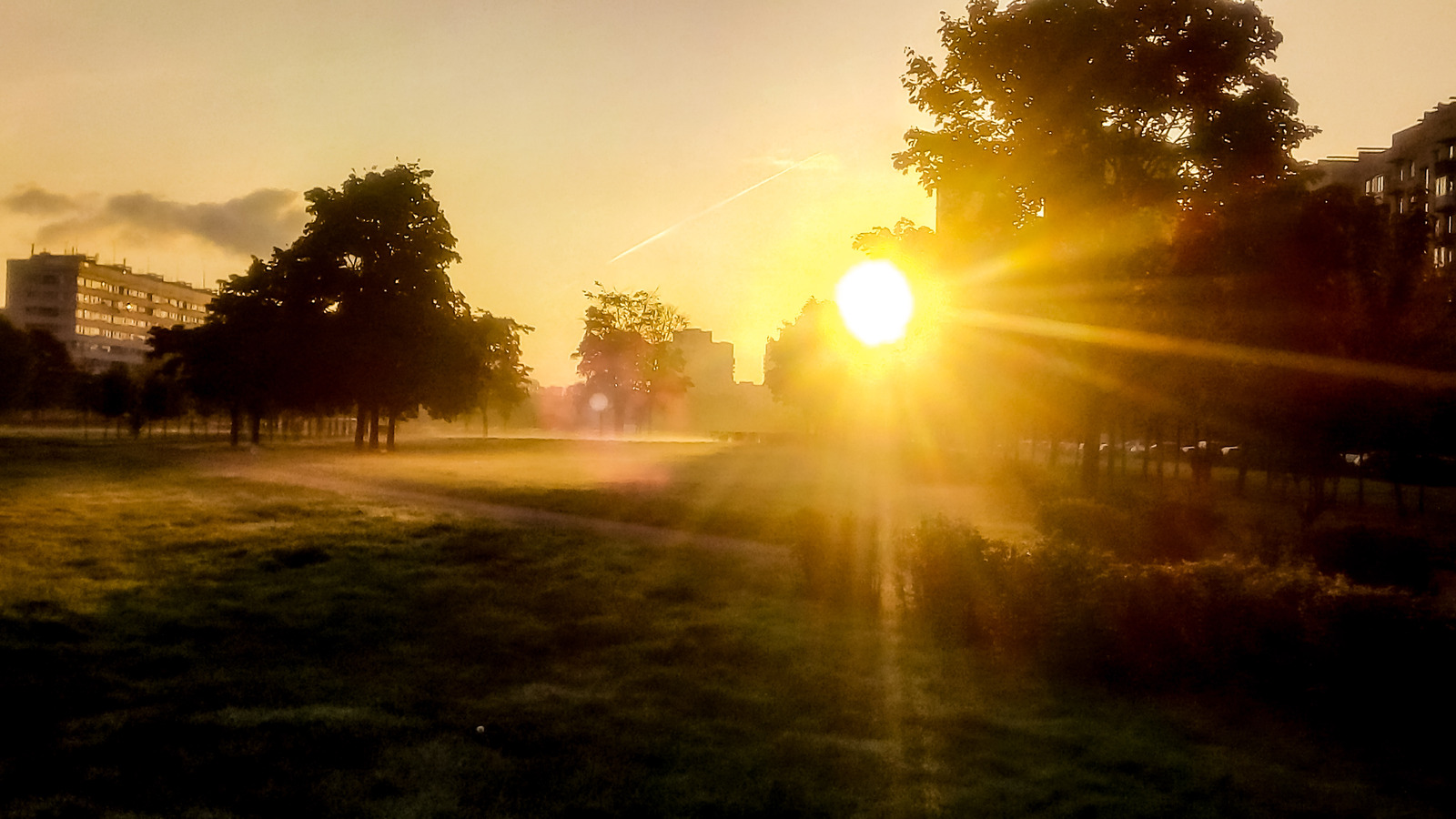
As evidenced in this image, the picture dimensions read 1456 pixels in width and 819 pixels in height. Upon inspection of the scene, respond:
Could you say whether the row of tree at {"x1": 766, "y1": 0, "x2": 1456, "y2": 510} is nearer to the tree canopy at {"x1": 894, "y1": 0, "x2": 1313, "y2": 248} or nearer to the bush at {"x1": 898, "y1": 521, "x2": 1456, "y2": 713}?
the tree canopy at {"x1": 894, "y1": 0, "x2": 1313, "y2": 248}

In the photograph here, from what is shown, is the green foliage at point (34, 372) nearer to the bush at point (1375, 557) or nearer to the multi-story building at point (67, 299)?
the multi-story building at point (67, 299)

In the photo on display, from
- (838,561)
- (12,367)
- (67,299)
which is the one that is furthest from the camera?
(67,299)

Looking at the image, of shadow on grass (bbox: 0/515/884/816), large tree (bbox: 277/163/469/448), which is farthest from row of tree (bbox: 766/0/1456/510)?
large tree (bbox: 277/163/469/448)

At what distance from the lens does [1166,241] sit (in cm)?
2184

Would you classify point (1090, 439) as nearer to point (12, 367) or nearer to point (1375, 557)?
point (1375, 557)

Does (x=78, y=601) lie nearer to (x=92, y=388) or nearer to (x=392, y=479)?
(x=392, y=479)

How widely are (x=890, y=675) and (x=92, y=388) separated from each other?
3571 inches

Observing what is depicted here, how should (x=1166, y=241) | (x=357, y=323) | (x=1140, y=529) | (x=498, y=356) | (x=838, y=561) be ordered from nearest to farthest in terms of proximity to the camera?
1. (x=838, y=561)
2. (x=1140, y=529)
3. (x=1166, y=241)
4. (x=357, y=323)
5. (x=498, y=356)

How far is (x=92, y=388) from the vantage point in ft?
276

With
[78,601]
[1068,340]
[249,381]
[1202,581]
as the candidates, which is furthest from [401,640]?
[249,381]

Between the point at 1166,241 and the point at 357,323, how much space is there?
47.4 meters

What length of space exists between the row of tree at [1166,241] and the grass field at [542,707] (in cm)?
922

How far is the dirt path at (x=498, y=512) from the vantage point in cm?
2047

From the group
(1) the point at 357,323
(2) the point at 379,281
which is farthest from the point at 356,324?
(2) the point at 379,281
